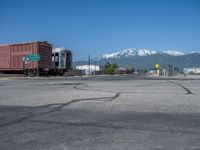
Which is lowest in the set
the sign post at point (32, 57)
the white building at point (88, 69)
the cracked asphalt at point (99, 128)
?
the cracked asphalt at point (99, 128)

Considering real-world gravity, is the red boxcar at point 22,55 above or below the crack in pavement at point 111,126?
above

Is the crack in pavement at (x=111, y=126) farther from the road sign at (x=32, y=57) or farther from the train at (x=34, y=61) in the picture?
the train at (x=34, y=61)

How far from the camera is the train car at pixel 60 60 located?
184 feet

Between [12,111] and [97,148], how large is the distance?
5371 millimetres

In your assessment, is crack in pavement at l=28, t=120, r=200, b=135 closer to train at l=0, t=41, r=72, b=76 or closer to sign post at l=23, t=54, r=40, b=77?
sign post at l=23, t=54, r=40, b=77

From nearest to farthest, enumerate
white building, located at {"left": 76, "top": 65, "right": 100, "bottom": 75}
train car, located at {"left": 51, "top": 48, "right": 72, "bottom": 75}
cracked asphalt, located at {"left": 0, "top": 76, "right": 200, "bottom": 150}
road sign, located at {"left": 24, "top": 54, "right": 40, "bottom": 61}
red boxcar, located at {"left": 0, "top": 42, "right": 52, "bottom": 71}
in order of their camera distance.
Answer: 1. cracked asphalt, located at {"left": 0, "top": 76, "right": 200, "bottom": 150}
2. road sign, located at {"left": 24, "top": 54, "right": 40, "bottom": 61}
3. red boxcar, located at {"left": 0, "top": 42, "right": 52, "bottom": 71}
4. train car, located at {"left": 51, "top": 48, "right": 72, "bottom": 75}
5. white building, located at {"left": 76, "top": 65, "right": 100, "bottom": 75}

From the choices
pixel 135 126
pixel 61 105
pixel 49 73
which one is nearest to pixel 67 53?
pixel 49 73

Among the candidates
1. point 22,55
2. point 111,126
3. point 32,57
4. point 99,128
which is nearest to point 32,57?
point 32,57

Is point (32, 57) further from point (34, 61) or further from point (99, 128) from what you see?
point (99, 128)

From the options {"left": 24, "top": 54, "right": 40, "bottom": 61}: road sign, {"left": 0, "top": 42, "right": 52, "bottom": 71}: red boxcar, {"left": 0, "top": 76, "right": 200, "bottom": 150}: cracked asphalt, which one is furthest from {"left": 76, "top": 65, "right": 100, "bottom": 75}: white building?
{"left": 0, "top": 76, "right": 200, "bottom": 150}: cracked asphalt

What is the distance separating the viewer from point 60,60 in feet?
188

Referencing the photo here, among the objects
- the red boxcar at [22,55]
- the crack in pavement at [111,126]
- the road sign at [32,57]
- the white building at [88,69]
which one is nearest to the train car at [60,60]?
the red boxcar at [22,55]

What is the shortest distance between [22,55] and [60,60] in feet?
21.0

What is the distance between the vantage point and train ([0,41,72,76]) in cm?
5294
